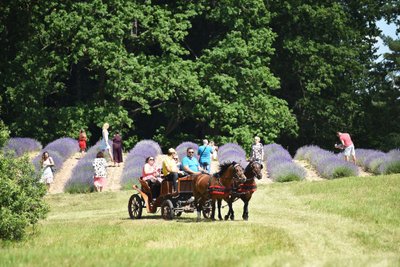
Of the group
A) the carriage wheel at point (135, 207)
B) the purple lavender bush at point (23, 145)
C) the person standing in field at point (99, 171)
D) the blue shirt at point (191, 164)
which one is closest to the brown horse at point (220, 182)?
the blue shirt at point (191, 164)

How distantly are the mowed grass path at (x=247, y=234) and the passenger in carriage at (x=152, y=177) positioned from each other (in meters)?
0.81

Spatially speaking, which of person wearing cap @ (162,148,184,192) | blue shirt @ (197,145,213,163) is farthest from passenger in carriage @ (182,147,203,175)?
blue shirt @ (197,145,213,163)

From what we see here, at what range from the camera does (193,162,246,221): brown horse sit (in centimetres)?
2489

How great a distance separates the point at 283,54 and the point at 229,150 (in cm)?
1422

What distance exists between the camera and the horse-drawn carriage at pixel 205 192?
24953 millimetres

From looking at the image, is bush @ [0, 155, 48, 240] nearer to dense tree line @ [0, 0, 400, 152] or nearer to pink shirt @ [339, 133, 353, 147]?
pink shirt @ [339, 133, 353, 147]

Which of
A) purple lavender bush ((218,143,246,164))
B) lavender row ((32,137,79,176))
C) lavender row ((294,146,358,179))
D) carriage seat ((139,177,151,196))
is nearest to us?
carriage seat ((139,177,151,196))

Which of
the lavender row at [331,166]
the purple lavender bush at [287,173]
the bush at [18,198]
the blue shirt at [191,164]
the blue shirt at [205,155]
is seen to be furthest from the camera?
the lavender row at [331,166]

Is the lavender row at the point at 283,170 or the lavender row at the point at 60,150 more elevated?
the lavender row at the point at 60,150

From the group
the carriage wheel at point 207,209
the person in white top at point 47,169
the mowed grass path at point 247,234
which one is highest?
the person in white top at point 47,169

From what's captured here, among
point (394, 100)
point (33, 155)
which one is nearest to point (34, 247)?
point (33, 155)

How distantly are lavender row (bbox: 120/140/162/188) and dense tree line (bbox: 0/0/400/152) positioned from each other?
12.0 feet

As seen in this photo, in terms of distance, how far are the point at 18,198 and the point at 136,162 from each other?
56.8ft

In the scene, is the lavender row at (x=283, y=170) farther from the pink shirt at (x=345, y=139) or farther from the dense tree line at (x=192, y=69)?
the dense tree line at (x=192, y=69)
